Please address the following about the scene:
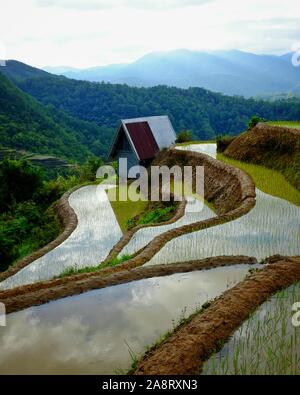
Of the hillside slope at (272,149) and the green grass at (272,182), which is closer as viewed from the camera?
the green grass at (272,182)

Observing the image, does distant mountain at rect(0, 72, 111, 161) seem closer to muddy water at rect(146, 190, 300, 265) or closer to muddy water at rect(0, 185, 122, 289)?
muddy water at rect(0, 185, 122, 289)

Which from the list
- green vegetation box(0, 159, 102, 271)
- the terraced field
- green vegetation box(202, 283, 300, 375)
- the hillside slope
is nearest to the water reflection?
the hillside slope

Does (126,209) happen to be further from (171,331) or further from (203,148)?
(171,331)

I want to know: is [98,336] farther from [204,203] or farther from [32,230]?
[32,230]

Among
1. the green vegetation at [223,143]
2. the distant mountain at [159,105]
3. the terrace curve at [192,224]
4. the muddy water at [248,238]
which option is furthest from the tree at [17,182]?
the distant mountain at [159,105]

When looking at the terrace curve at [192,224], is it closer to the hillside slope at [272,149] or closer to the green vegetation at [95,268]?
the green vegetation at [95,268]

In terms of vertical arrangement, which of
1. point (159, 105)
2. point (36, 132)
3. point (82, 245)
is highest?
point (159, 105)

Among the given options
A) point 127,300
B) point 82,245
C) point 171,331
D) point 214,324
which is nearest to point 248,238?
point 127,300

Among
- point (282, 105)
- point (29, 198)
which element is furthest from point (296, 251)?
A: point (282, 105)
